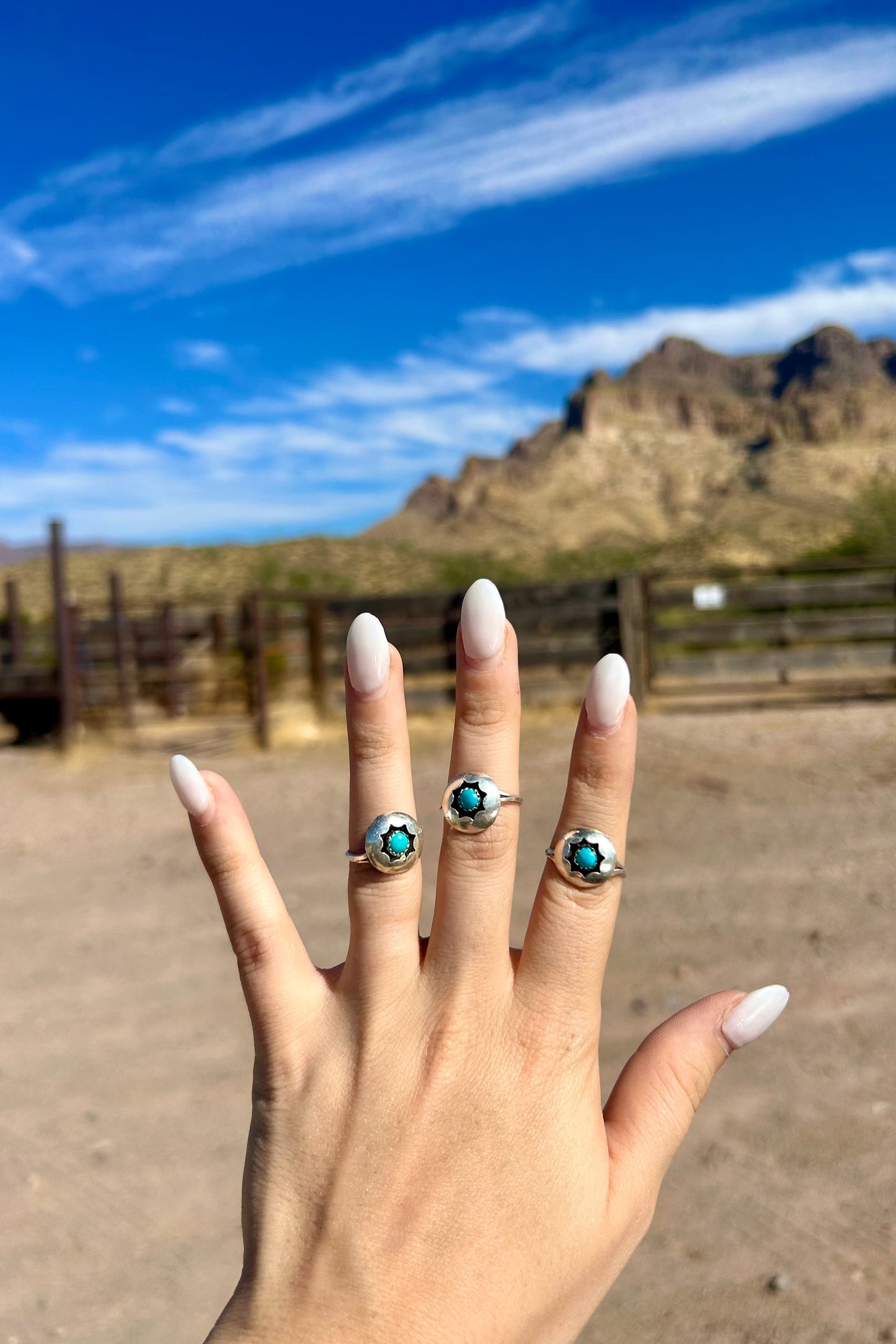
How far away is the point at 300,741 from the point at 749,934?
5.87 metres

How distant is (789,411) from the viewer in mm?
96812

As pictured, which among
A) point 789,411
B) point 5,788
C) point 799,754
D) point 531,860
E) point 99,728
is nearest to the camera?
point 531,860

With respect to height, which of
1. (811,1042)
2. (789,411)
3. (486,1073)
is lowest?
(811,1042)

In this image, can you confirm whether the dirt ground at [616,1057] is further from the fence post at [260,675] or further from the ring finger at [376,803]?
the fence post at [260,675]

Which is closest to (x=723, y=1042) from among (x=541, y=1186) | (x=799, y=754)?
(x=541, y=1186)

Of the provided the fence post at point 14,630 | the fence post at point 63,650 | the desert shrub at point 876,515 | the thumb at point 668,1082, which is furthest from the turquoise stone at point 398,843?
the desert shrub at point 876,515

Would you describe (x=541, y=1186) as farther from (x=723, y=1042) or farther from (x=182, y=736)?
(x=182, y=736)

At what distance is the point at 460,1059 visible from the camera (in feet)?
3.44

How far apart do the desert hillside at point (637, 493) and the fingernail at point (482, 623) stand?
88.0 ft

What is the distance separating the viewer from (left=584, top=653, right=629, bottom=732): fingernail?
1.01 meters

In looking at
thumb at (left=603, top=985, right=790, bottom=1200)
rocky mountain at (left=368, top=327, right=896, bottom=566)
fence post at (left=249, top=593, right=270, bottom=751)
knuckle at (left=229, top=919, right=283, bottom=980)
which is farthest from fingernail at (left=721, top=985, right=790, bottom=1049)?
rocky mountain at (left=368, top=327, right=896, bottom=566)

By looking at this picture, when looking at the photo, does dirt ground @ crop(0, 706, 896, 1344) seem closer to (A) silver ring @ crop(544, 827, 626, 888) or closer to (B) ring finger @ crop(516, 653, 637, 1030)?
(B) ring finger @ crop(516, 653, 637, 1030)

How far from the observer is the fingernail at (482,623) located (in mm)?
1012

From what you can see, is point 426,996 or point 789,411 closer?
point 426,996
